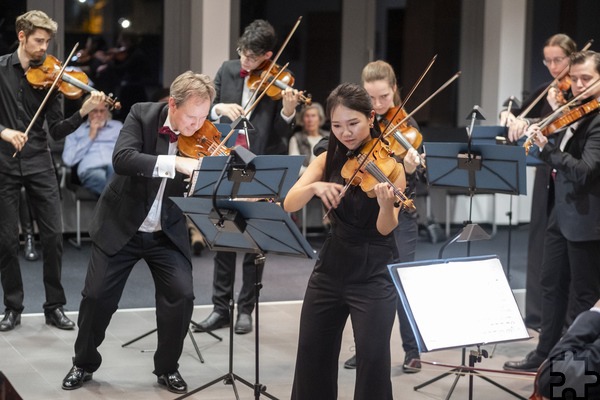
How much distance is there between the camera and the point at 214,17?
8336mm

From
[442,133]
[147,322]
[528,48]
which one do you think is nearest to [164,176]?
[147,322]

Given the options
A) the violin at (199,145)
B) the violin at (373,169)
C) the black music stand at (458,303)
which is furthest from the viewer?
the violin at (199,145)

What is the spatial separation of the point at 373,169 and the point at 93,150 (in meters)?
4.89

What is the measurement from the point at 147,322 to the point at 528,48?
563 cm

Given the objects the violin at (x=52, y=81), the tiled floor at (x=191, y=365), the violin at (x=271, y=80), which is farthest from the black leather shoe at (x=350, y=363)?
the violin at (x=52, y=81)

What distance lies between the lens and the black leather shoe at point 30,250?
288 inches

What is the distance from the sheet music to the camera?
12.4 ft

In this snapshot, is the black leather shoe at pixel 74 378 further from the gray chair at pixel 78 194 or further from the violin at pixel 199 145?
the gray chair at pixel 78 194

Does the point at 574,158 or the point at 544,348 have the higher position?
the point at 574,158

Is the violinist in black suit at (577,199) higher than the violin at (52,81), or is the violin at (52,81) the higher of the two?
the violin at (52,81)

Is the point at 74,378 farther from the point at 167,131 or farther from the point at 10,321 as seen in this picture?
the point at 167,131

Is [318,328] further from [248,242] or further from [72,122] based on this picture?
[72,122]

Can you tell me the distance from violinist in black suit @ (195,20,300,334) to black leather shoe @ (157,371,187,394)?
0.88 meters

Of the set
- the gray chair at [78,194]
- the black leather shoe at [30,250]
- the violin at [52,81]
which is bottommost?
the black leather shoe at [30,250]
